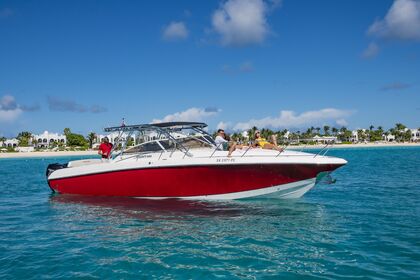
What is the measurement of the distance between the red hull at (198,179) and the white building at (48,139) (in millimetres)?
124072

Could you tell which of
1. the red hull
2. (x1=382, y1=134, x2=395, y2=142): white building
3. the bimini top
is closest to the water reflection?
the red hull

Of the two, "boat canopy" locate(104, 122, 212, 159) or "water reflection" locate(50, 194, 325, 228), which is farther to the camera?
"boat canopy" locate(104, 122, 212, 159)

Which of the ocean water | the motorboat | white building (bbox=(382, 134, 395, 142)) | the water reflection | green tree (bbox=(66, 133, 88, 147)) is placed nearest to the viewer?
the ocean water

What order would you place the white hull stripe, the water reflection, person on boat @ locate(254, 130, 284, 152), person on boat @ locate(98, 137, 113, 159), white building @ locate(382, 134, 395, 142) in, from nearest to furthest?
the water reflection, the white hull stripe, person on boat @ locate(254, 130, 284, 152), person on boat @ locate(98, 137, 113, 159), white building @ locate(382, 134, 395, 142)

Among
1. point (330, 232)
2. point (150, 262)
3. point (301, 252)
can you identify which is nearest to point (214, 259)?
point (150, 262)

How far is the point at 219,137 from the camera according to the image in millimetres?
11859

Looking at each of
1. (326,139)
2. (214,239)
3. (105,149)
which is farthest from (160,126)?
(214,239)

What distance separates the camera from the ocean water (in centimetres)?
544

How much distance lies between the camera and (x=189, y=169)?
33.8ft

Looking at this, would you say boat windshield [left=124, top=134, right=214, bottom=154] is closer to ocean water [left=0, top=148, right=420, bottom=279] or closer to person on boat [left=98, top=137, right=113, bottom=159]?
person on boat [left=98, top=137, right=113, bottom=159]

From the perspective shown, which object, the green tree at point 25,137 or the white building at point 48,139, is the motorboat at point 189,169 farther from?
the white building at point 48,139

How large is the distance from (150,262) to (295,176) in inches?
218

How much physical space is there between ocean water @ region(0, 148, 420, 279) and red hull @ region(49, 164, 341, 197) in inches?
15.4

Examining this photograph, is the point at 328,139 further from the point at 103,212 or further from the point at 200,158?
the point at 103,212
